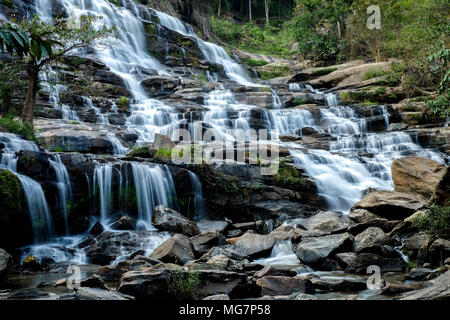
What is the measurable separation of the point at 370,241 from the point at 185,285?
14.2 ft

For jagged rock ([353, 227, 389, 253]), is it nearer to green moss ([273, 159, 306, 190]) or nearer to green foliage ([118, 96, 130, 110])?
green moss ([273, 159, 306, 190])

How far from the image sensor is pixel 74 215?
11.3m

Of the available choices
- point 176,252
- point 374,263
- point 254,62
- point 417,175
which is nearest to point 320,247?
point 374,263

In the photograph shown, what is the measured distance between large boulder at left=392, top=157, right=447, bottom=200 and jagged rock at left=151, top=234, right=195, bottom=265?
319 inches

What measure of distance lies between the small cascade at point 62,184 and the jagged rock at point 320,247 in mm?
6865

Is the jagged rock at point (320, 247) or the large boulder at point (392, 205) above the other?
the large boulder at point (392, 205)

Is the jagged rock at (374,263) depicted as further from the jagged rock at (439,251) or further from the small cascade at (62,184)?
the small cascade at (62,184)

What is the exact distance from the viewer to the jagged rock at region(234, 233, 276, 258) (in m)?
8.94

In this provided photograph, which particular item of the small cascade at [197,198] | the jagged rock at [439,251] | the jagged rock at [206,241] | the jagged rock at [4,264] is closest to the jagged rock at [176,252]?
the jagged rock at [206,241]

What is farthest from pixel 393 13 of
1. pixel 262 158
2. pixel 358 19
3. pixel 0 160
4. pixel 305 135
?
pixel 0 160

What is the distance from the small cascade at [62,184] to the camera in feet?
36.6

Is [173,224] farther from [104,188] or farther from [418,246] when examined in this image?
[418,246]

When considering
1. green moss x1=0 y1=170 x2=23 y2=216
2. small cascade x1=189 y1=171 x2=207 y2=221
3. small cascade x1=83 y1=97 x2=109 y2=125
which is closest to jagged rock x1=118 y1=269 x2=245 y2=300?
green moss x1=0 y1=170 x2=23 y2=216
